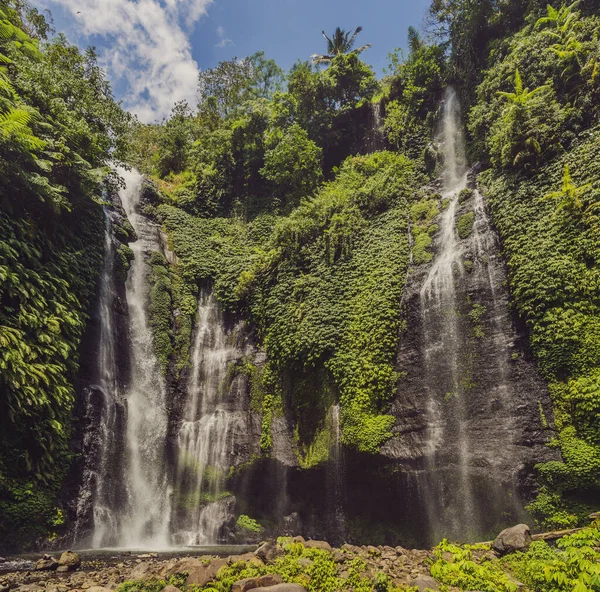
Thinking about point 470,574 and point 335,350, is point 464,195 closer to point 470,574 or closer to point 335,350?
point 335,350

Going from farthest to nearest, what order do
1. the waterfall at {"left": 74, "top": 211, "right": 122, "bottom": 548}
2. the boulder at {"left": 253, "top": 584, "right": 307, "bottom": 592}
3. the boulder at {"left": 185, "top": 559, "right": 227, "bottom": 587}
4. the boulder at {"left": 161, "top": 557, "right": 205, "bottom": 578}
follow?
1. the waterfall at {"left": 74, "top": 211, "right": 122, "bottom": 548}
2. the boulder at {"left": 161, "top": 557, "right": 205, "bottom": 578}
3. the boulder at {"left": 185, "top": 559, "right": 227, "bottom": 587}
4. the boulder at {"left": 253, "top": 584, "right": 307, "bottom": 592}

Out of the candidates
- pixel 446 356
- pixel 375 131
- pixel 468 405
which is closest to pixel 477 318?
pixel 446 356

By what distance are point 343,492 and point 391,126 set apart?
62.2 ft

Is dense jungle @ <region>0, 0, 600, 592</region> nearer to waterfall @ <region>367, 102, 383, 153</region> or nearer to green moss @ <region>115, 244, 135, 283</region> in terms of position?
green moss @ <region>115, 244, 135, 283</region>

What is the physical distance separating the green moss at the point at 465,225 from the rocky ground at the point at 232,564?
30.0 feet

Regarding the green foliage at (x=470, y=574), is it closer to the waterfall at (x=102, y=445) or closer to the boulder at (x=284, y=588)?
the boulder at (x=284, y=588)

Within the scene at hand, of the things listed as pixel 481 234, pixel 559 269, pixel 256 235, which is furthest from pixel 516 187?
pixel 256 235

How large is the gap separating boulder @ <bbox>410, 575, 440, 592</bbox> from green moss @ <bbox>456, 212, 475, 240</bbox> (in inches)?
416

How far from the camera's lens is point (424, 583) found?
17.9 feet

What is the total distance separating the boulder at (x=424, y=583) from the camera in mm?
5352

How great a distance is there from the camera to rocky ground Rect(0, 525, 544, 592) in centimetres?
556

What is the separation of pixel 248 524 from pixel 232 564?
6.46 metres

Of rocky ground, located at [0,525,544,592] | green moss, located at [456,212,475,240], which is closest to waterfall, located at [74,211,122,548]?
rocky ground, located at [0,525,544,592]

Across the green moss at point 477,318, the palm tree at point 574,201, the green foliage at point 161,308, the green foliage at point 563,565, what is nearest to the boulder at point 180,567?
the green foliage at point 563,565
